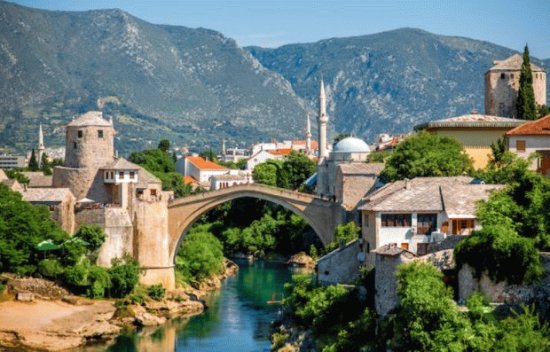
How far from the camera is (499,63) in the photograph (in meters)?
75.8

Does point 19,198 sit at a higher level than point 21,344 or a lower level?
higher

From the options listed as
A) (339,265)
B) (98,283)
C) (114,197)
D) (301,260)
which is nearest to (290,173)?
(301,260)

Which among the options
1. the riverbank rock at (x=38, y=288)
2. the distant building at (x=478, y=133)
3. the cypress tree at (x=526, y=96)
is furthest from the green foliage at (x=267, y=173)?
the riverbank rock at (x=38, y=288)

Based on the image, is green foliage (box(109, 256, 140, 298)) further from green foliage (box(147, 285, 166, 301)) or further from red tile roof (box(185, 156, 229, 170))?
red tile roof (box(185, 156, 229, 170))

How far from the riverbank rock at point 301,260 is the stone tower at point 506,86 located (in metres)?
16.3

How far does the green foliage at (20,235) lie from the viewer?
182ft

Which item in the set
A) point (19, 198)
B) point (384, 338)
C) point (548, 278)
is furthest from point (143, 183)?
point (548, 278)

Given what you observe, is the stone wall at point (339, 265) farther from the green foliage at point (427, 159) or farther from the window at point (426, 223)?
the green foliage at point (427, 159)

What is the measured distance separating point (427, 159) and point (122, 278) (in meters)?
16.4

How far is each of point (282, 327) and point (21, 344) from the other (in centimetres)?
1137

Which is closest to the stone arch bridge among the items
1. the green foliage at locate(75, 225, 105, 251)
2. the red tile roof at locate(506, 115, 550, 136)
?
the green foliage at locate(75, 225, 105, 251)

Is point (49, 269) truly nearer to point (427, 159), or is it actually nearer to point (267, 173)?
point (427, 159)

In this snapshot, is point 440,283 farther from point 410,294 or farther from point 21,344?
point 21,344

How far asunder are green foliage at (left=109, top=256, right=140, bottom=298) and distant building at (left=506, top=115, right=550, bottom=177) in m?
19.9
